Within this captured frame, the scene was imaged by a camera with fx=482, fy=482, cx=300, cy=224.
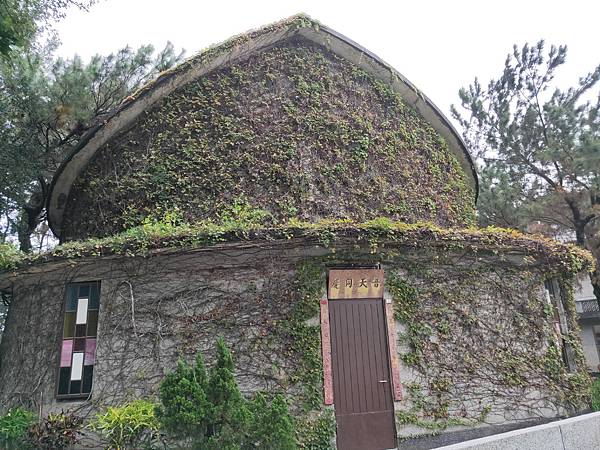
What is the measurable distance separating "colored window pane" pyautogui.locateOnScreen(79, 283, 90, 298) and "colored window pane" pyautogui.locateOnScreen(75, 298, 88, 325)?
0.07 meters

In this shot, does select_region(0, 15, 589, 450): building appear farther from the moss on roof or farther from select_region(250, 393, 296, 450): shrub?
select_region(250, 393, 296, 450): shrub

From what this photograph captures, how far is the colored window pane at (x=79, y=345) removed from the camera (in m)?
7.65

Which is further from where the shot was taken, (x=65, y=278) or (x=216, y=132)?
(x=216, y=132)

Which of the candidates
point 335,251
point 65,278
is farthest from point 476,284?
point 65,278

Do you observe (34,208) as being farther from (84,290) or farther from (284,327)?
(284,327)

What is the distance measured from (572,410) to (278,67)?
851 cm

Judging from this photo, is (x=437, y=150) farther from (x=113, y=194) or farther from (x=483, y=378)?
(x=113, y=194)

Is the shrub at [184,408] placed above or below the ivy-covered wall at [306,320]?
below

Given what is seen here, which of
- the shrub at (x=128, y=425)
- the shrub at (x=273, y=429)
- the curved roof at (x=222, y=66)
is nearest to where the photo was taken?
the shrub at (x=273, y=429)

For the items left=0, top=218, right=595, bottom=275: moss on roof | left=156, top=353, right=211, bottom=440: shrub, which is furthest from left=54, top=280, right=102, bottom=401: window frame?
left=156, top=353, right=211, bottom=440: shrub

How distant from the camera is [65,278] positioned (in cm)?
801

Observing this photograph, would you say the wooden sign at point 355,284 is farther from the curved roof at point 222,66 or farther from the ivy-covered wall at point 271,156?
the curved roof at point 222,66

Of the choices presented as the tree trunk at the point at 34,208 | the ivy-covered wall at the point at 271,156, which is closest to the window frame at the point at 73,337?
the ivy-covered wall at the point at 271,156

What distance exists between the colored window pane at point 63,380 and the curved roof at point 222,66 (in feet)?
14.0
